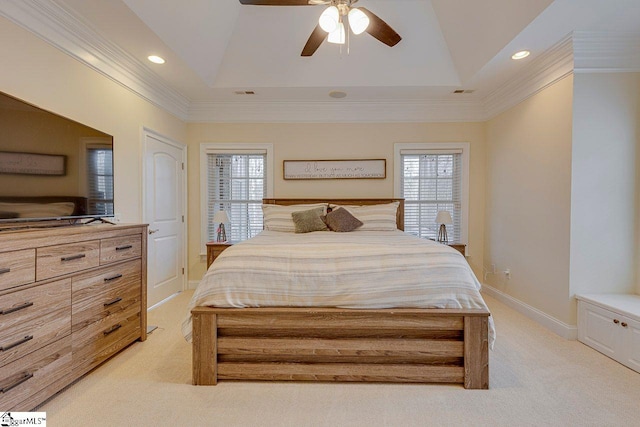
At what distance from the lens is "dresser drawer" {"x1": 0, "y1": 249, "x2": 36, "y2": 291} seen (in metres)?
1.43

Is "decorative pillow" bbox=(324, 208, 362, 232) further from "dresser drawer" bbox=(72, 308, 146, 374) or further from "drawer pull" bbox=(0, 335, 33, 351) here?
"drawer pull" bbox=(0, 335, 33, 351)

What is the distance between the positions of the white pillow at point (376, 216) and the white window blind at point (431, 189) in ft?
2.05

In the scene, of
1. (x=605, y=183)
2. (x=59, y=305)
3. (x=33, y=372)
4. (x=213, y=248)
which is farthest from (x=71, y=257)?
(x=605, y=183)

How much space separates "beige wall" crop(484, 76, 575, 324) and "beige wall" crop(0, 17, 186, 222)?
13.5 feet

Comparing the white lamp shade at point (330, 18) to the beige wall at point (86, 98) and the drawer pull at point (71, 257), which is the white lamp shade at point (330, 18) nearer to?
the beige wall at point (86, 98)

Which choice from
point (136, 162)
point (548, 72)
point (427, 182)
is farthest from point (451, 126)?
point (136, 162)

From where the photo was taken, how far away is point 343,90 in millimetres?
3658

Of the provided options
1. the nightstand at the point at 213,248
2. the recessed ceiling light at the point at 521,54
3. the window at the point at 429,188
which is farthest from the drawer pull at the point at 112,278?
the recessed ceiling light at the point at 521,54

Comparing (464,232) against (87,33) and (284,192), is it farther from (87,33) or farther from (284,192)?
(87,33)

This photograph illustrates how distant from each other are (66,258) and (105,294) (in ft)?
1.46

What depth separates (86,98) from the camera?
2.47 meters

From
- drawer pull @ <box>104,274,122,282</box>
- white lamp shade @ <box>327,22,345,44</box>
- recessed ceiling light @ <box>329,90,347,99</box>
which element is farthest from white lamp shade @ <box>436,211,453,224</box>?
drawer pull @ <box>104,274,122,282</box>

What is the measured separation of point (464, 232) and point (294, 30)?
3326 mm

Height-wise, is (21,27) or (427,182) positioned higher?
(21,27)
